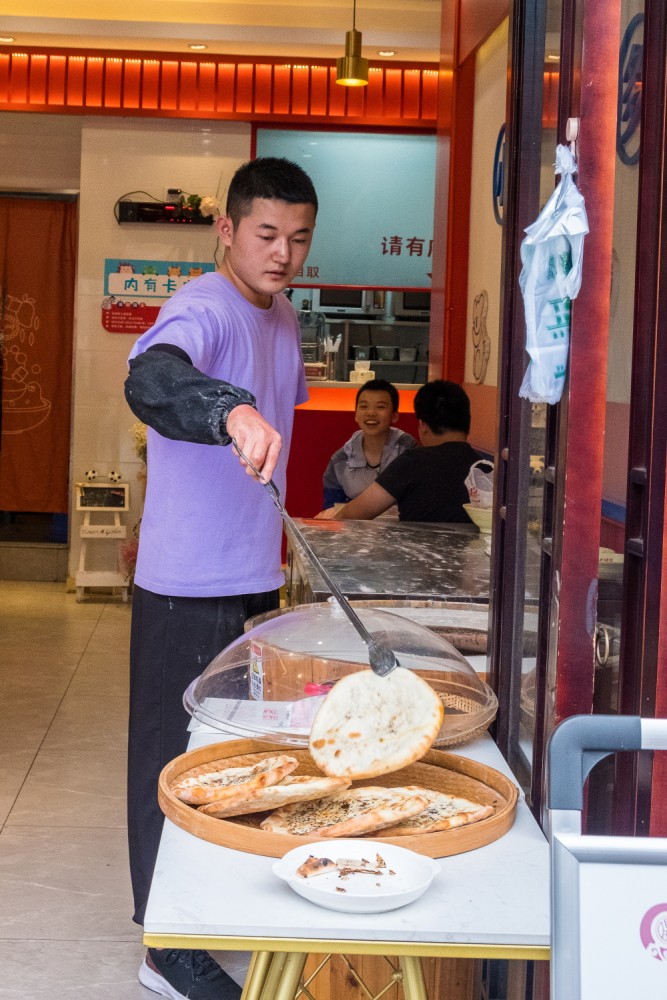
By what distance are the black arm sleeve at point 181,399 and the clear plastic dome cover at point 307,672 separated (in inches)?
14.9

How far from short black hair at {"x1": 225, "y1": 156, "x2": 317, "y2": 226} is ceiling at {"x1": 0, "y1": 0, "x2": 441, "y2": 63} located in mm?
5551

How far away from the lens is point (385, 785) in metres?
1.66

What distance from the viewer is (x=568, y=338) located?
1.55 m

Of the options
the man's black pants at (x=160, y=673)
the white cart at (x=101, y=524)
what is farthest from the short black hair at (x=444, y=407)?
the white cart at (x=101, y=524)

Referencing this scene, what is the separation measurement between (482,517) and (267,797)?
2793mm

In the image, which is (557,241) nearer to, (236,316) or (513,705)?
(513,705)

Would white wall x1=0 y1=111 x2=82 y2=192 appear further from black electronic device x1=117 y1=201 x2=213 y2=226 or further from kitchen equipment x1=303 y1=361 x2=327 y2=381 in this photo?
kitchen equipment x1=303 y1=361 x2=327 y2=381

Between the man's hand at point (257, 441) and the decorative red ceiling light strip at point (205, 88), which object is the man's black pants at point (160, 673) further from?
the decorative red ceiling light strip at point (205, 88)

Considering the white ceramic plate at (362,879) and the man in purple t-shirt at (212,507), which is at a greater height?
the man in purple t-shirt at (212,507)

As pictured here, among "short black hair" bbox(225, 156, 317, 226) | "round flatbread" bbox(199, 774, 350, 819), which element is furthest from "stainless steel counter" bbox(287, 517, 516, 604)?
"round flatbread" bbox(199, 774, 350, 819)

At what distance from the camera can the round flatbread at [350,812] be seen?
141cm

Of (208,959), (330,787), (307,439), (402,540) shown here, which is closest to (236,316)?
(330,787)

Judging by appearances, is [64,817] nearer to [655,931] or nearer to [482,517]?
[482,517]

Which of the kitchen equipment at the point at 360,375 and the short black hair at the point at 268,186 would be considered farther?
the kitchen equipment at the point at 360,375
